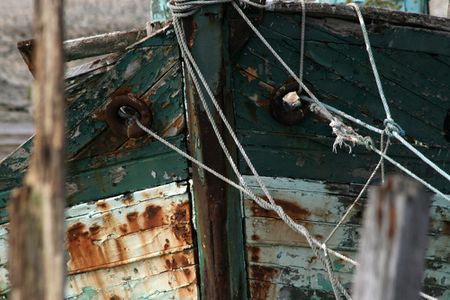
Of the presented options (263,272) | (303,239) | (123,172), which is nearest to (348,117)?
(303,239)

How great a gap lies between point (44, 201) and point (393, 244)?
37 cm

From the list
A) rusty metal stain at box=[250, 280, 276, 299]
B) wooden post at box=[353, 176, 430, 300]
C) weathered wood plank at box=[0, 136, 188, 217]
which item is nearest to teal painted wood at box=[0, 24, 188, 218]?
weathered wood plank at box=[0, 136, 188, 217]

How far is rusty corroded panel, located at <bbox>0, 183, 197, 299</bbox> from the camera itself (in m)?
2.63

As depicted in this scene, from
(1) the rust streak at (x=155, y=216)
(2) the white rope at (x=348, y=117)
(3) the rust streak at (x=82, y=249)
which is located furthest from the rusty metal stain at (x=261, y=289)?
(2) the white rope at (x=348, y=117)

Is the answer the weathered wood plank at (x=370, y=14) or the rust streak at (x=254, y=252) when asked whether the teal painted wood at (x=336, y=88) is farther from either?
the rust streak at (x=254, y=252)

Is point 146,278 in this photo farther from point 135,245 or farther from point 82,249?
point 82,249

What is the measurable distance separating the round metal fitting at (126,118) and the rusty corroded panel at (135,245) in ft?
0.75

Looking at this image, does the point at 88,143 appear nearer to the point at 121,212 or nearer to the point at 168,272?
the point at 121,212

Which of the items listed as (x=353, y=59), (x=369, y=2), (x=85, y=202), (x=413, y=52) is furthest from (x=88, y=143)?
(x=369, y=2)

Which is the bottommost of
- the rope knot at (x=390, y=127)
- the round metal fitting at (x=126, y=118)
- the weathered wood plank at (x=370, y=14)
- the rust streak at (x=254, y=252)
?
the rust streak at (x=254, y=252)

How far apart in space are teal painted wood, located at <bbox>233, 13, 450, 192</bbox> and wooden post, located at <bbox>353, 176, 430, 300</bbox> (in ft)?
5.69

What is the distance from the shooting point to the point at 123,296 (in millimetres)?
2768

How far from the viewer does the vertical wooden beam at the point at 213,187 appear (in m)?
2.45

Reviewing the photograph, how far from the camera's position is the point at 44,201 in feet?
2.76
